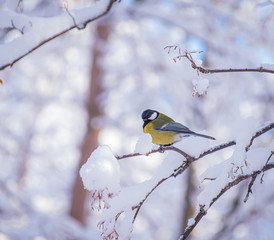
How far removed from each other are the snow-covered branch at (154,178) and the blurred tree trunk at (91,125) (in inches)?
176

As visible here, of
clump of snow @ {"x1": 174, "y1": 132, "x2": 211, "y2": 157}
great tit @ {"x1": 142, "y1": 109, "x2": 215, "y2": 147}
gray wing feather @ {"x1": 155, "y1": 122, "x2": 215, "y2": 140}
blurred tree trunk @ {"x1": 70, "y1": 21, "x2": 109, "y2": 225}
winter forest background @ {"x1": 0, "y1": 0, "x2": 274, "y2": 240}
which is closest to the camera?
clump of snow @ {"x1": 174, "y1": 132, "x2": 211, "y2": 157}

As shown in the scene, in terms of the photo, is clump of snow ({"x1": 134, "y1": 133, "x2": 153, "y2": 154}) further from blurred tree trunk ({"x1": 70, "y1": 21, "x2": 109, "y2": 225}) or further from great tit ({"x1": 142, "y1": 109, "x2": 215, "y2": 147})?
blurred tree trunk ({"x1": 70, "y1": 21, "x2": 109, "y2": 225})

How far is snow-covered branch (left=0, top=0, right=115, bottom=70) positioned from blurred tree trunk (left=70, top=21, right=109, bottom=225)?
416cm

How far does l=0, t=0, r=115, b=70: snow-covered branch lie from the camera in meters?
1.30

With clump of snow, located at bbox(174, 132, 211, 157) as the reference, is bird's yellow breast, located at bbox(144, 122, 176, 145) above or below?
below

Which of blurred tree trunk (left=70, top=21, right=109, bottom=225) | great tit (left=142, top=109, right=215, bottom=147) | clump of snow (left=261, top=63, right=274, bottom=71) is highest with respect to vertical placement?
clump of snow (left=261, top=63, right=274, bottom=71)

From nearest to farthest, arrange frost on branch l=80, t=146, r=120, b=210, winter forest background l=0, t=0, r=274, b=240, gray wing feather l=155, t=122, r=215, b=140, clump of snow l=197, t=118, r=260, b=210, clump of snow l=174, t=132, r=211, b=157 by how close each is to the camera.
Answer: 1. frost on branch l=80, t=146, r=120, b=210
2. clump of snow l=197, t=118, r=260, b=210
3. clump of snow l=174, t=132, r=211, b=157
4. gray wing feather l=155, t=122, r=215, b=140
5. winter forest background l=0, t=0, r=274, b=240

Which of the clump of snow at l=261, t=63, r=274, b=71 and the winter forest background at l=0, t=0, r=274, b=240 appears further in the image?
the winter forest background at l=0, t=0, r=274, b=240

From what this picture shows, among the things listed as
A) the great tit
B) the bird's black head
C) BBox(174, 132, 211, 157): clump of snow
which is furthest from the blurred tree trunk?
BBox(174, 132, 211, 157): clump of snow

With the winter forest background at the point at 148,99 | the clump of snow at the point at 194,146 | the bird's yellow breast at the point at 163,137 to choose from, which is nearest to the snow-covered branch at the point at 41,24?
the clump of snow at the point at 194,146

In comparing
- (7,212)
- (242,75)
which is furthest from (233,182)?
(242,75)

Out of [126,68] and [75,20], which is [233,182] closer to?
[75,20]

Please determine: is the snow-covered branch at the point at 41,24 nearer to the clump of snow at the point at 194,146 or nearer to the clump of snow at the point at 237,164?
the clump of snow at the point at 194,146

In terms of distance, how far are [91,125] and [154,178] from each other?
4560 mm
